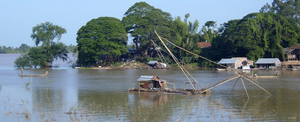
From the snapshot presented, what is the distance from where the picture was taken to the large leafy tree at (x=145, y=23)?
5028 centimetres

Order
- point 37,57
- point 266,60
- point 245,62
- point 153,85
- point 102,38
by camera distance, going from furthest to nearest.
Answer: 1. point 37,57
2. point 102,38
3. point 266,60
4. point 245,62
5. point 153,85

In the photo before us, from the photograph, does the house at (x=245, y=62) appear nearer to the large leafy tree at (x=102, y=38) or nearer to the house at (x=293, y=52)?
the house at (x=293, y=52)

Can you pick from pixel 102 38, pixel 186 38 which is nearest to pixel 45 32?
pixel 102 38

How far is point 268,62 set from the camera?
44.2 metres

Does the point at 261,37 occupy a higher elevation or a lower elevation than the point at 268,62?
higher

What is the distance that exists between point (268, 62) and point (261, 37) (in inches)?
186

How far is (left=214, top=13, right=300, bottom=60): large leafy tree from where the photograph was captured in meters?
46.0

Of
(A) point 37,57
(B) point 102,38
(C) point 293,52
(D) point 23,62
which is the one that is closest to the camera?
(C) point 293,52

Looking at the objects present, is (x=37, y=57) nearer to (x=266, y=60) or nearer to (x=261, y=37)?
(x=261, y=37)

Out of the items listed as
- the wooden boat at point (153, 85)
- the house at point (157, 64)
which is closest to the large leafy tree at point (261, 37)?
the house at point (157, 64)

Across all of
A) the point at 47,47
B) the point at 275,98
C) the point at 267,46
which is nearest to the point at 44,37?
the point at 47,47

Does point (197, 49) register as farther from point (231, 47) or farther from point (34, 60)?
point (34, 60)

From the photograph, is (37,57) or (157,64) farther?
(37,57)

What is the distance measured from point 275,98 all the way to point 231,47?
109ft
